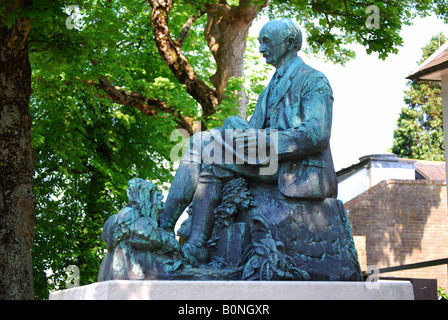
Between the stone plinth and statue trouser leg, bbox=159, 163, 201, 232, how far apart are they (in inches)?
37.0

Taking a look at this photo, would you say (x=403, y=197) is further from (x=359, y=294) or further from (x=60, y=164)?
(x=359, y=294)

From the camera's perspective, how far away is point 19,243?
8.70 m

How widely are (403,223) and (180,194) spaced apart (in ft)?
54.9

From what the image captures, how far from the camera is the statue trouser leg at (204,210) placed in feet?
17.5

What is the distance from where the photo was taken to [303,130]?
205 inches

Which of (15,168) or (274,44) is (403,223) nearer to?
(15,168)

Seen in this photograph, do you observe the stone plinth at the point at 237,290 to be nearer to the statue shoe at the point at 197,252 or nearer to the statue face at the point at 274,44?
the statue shoe at the point at 197,252

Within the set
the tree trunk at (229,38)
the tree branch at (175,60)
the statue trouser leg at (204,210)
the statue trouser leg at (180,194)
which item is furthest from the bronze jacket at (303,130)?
the tree branch at (175,60)

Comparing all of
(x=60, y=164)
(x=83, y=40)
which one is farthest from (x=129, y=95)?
(x=83, y=40)

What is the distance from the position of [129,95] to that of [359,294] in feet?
38.8

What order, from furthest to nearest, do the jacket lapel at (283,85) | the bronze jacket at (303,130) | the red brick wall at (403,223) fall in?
the red brick wall at (403,223) → the jacket lapel at (283,85) → the bronze jacket at (303,130)

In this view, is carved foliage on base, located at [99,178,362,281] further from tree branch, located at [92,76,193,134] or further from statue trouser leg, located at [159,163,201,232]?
tree branch, located at [92,76,193,134]

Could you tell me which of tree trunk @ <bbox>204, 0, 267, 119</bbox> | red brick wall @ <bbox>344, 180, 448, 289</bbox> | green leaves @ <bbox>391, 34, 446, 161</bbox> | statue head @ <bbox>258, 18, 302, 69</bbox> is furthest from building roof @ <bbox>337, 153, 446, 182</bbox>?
statue head @ <bbox>258, 18, 302, 69</bbox>

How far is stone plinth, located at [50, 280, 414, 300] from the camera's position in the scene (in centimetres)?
440
